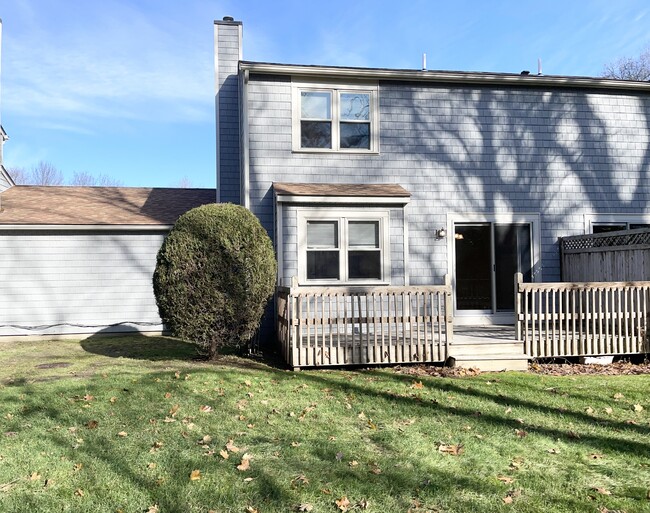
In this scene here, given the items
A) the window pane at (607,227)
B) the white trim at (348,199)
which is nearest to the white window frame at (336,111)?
the white trim at (348,199)

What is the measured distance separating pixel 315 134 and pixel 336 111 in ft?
2.10

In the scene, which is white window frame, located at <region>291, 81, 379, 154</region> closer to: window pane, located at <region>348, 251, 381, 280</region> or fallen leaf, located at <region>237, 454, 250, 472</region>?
window pane, located at <region>348, 251, 381, 280</region>

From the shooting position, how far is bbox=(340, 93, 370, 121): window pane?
1038 cm

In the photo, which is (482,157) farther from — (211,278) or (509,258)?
(211,278)

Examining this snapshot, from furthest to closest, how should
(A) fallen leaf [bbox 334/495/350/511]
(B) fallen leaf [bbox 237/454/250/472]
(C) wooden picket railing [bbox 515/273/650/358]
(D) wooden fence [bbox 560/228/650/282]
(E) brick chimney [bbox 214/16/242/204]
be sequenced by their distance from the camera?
1. (E) brick chimney [bbox 214/16/242/204]
2. (D) wooden fence [bbox 560/228/650/282]
3. (C) wooden picket railing [bbox 515/273/650/358]
4. (B) fallen leaf [bbox 237/454/250/472]
5. (A) fallen leaf [bbox 334/495/350/511]

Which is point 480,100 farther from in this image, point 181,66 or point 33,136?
point 33,136

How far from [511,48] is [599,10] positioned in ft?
10.3

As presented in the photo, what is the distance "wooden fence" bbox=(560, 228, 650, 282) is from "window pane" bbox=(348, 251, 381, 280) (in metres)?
4.07

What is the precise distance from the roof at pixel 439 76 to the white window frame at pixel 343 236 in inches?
110

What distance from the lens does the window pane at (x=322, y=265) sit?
9758mm

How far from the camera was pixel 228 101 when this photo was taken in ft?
37.3

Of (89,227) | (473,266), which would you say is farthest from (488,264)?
(89,227)

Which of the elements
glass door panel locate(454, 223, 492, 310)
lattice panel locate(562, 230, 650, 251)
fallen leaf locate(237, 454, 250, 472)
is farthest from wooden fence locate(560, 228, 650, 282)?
fallen leaf locate(237, 454, 250, 472)

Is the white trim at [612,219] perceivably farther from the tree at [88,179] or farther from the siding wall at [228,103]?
the tree at [88,179]
